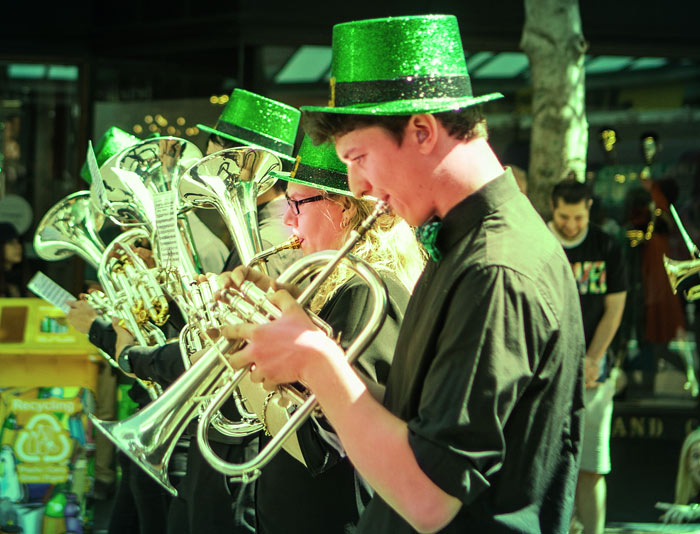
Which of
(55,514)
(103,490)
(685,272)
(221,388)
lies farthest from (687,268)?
(103,490)

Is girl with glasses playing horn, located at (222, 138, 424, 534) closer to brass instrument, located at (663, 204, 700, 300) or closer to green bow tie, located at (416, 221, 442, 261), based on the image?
green bow tie, located at (416, 221, 442, 261)

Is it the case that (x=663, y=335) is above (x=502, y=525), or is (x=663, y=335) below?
below

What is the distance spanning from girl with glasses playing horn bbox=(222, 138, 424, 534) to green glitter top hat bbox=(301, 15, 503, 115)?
67cm

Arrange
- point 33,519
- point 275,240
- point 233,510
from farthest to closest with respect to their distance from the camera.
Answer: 1. point 33,519
2. point 275,240
3. point 233,510

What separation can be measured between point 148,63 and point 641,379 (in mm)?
4196

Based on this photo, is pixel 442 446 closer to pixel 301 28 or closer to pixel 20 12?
pixel 301 28

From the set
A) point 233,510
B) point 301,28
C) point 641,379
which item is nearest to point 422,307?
point 233,510

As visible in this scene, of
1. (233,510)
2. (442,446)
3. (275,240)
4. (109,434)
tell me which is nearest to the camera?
(442,446)

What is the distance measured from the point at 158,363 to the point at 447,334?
1.94 m

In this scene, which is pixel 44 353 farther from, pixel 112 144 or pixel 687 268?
pixel 687 268

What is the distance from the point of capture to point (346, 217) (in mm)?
2582

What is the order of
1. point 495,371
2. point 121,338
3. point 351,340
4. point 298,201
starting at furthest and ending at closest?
1. point 121,338
2. point 298,201
3. point 351,340
4. point 495,371

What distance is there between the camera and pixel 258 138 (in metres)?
3.66

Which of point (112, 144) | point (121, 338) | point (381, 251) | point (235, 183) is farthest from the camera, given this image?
point (112, 144)
